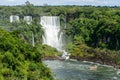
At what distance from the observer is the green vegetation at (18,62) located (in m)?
30.9

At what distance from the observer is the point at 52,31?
8838 centimetres

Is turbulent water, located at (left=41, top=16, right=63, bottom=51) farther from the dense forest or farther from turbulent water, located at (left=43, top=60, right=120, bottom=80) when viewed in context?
turbulent water, located at (left=43, top=60, right=120, bottom=80)

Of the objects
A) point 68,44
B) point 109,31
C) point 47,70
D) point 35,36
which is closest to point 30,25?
point 35,36

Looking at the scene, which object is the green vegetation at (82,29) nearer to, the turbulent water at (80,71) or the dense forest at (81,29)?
the dense forest at (81,29)

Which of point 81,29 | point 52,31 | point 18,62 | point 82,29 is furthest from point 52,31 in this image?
point 18,62

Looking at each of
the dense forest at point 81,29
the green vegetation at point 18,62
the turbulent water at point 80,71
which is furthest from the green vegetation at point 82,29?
A: the green vegetation at point 18,62

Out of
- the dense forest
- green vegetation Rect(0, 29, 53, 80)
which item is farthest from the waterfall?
green vegetation Rect(0, 29, 53, 80)

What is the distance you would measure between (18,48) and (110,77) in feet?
72.7

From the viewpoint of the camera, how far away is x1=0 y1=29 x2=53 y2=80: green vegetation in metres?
30.9

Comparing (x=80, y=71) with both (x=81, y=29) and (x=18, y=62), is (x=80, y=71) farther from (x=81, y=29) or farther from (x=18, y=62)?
(x=81, y=29)

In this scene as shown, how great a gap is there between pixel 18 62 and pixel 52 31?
5587cm

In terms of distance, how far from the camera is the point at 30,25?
8438cm

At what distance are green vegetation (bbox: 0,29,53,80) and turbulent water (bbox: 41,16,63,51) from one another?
160 ft

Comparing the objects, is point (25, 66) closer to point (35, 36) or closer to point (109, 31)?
point (109, 31)
